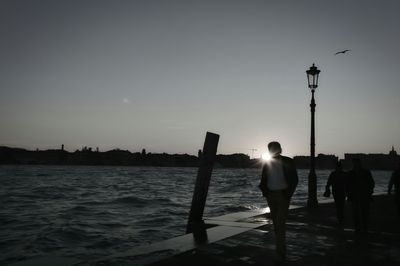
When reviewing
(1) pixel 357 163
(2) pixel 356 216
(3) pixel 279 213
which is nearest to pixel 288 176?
(3) pixel 279 213

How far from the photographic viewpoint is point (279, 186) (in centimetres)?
707

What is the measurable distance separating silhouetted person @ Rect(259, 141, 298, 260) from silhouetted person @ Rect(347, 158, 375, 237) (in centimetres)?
411

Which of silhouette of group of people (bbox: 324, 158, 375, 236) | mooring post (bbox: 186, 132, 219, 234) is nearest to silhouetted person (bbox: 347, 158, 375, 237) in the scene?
silhouette of group of people (bbox: 324, 158, 375, 236)

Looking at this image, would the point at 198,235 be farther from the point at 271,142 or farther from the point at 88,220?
the point at 88,220

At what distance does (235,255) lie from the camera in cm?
721

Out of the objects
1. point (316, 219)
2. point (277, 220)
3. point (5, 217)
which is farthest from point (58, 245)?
point (5, 217)

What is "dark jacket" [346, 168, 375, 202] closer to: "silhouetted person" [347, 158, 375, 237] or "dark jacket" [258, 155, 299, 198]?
"silhouetted person" [347, 158, 375, 237]

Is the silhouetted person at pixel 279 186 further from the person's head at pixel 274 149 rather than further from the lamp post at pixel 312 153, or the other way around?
the lamp post at pixel 312 153

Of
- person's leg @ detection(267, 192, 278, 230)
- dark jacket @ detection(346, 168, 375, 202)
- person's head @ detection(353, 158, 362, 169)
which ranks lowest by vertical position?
person's leg @ detection(267, 192, 278, 230)

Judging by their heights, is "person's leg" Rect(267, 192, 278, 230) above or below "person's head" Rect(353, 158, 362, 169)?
below

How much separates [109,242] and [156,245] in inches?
255

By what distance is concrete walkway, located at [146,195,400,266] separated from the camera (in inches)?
273

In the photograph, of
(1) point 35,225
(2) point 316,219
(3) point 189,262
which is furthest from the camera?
(1) point 35,225

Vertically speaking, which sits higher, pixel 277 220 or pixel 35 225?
pixel 277 220
